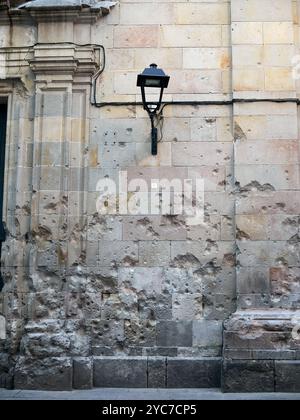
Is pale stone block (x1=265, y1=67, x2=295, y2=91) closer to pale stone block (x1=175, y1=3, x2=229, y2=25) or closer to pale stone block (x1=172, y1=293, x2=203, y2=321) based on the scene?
pale stone block (x1=175, y1=3, x2=229, y2=25)

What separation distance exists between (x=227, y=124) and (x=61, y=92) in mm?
2020

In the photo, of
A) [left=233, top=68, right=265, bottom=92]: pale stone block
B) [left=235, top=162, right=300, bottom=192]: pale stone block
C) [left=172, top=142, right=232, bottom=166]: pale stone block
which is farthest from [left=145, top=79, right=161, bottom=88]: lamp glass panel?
[left=235, top=162, right=300, bottom=192]: pale stone block

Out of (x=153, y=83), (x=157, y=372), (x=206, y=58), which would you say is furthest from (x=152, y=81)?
(x=157, y=372)

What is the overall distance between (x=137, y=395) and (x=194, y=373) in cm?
72

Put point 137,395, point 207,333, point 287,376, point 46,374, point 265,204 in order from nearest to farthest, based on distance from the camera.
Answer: point 137,395, point 287,376, point 46,374, point 207,333, point 265,204

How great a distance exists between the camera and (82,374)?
5.77 meters

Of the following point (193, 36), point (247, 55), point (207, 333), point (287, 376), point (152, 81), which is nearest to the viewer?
point (287, 376)

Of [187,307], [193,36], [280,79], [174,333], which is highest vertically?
[193,36]

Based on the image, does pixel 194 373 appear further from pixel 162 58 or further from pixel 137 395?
pixel 162 58

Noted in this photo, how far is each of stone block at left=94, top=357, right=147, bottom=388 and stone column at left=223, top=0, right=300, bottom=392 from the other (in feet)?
3.05

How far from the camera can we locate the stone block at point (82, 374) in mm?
5754

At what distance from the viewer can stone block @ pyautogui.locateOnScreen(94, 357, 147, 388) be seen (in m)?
5.81

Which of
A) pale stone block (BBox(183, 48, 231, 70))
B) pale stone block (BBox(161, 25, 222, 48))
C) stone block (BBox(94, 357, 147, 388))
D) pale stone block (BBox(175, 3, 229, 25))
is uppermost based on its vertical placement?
pale stone block (BBox(175, 3, 229, 25))

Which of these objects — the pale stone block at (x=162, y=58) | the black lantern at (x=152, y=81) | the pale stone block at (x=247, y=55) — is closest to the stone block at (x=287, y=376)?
the black lantern at (x=152, y=81)
